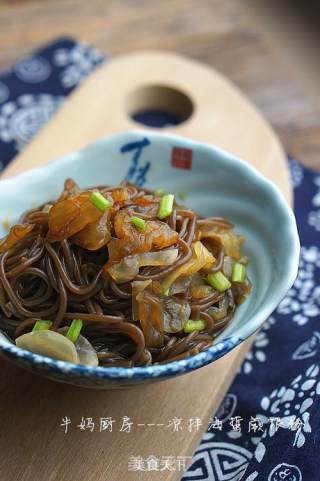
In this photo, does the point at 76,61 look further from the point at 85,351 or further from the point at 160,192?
the point at 85,351

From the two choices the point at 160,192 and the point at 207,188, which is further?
the point at 207,188

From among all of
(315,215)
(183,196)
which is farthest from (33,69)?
(315,215)

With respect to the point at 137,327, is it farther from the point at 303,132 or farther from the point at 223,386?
the point at 303,132

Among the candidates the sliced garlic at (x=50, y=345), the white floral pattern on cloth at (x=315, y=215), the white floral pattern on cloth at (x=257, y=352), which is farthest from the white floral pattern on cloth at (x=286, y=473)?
the white floral pattern on cloth at (x=315, y=215)

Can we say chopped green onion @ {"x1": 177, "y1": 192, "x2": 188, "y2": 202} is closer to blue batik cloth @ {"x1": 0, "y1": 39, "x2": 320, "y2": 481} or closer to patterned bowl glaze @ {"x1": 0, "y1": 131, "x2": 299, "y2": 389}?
patterned bowl glaze @ {"x1": 0, "y1": 131, "x2": 299, "y2": 389}

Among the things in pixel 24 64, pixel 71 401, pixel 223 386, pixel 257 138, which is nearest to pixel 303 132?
pixel 257 138
